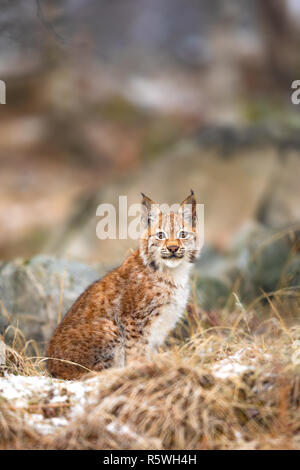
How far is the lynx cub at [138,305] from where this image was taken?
15.4 ft

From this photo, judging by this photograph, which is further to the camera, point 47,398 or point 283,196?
point 283,196

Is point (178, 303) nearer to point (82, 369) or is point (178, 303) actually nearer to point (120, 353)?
point (120, 353)

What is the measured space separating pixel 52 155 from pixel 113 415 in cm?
1424

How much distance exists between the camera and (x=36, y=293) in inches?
259

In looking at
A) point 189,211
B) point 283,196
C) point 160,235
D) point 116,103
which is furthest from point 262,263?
point 116,103

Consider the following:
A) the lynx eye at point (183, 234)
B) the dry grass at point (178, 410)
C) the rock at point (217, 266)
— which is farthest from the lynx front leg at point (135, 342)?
the rock at point (217, 266)

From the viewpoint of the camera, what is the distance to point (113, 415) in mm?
3705

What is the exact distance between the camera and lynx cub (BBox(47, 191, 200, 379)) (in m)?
4.70

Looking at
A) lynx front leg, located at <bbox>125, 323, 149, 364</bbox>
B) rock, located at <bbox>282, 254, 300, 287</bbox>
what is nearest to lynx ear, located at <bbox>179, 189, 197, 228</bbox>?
lynx front leg, located at <bbox>125, 323, 149, 364</bbox>

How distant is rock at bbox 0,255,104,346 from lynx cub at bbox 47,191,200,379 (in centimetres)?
146

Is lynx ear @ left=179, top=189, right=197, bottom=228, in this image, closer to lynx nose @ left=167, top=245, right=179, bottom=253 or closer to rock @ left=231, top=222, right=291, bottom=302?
lynx nose @ left=167, top=245, right=179, bottom=253

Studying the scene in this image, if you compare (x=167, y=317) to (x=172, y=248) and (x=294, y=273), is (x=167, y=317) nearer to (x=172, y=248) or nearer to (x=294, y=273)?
(x=172, y=248)

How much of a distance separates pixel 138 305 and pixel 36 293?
2.16 meters
